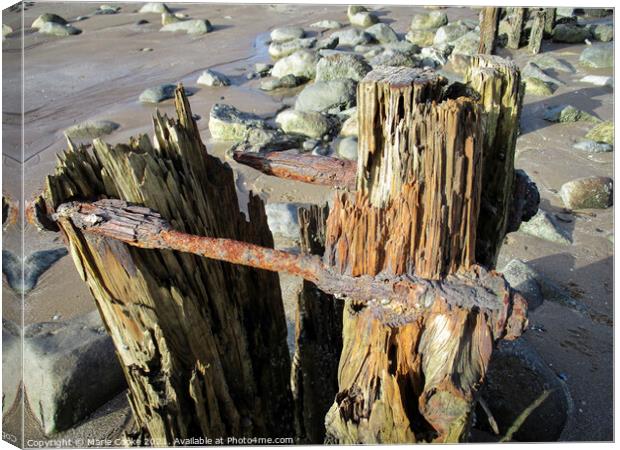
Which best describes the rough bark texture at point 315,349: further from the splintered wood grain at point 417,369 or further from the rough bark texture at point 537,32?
the rough bark texture at point 537,32

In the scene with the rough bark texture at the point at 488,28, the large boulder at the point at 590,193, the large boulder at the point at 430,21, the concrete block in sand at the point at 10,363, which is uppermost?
the concrete block in sand at the point at 10,363

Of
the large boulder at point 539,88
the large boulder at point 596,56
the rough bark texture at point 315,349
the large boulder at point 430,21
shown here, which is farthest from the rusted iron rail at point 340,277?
the large boulder at point 430,21

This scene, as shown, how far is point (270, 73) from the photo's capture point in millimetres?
12242

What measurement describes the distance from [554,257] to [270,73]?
8246 millimetres

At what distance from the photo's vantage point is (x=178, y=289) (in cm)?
227

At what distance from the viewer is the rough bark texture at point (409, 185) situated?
1.60 m

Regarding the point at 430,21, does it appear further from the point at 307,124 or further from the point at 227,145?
the point at 227,145

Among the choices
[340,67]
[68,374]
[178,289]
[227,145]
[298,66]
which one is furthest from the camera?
[298,66]

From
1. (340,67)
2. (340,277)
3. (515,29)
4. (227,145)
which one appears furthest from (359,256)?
(515,29)

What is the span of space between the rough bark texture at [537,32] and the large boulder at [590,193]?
5.44 metres

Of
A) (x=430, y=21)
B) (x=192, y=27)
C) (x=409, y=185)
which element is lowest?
(x=430, y=21)

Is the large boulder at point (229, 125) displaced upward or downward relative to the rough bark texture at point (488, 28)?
downward

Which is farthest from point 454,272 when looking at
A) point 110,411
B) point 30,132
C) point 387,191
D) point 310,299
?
point 30,132

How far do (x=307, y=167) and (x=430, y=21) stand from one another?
12980 mm
